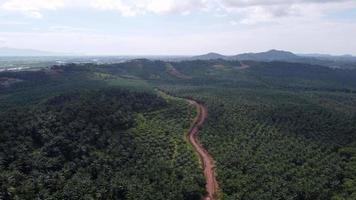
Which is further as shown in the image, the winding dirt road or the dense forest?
the winding dirt road

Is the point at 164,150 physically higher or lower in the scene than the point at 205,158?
higher

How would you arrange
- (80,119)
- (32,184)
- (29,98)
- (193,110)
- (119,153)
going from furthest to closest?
(29,98) → (193,110) → (80,119) → (119,153) → (32,184)

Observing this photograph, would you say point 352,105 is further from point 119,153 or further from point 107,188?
point 107,188

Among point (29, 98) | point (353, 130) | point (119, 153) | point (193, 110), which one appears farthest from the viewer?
point (29, 98)

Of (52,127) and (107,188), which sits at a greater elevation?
(52,127)

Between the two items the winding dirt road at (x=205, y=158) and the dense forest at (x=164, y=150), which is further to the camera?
the winding dirt road at (x=205, y=158)

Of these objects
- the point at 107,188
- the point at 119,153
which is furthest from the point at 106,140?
the point at 107,188

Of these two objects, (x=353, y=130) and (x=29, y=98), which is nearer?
(x=353, y=130)

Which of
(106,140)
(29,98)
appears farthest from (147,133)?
(29,98)
